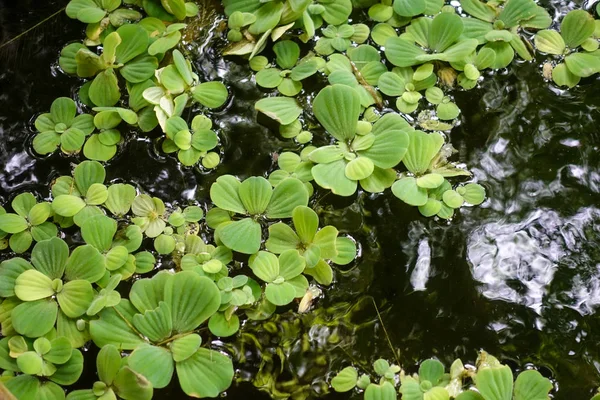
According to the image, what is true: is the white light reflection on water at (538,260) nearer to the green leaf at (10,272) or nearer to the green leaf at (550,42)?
the green leaf at (550,42)

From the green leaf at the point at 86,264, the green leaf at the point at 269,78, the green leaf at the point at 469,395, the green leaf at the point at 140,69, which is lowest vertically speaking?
the green leaf at the point at 469,395

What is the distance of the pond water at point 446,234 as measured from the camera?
1547 mm

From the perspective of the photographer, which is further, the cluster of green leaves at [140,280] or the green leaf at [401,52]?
the green leaf at [401,52]

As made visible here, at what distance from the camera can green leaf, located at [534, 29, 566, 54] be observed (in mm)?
1930

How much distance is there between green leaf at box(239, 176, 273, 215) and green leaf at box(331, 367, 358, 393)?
50 centimetres

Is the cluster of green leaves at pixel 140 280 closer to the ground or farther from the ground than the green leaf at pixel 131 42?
closer to the ground

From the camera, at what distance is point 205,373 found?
1478 millimetres

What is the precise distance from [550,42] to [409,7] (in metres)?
0.47

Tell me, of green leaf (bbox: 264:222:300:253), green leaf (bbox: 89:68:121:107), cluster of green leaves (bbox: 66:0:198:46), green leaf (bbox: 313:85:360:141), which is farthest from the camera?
cluster of green leaves (bbox: 66:0:198:46)

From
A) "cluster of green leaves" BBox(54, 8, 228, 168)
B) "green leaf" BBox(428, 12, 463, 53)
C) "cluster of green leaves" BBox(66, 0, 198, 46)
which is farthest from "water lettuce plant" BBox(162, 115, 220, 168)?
"green leaf" BBox(428, 12, 463, 53)

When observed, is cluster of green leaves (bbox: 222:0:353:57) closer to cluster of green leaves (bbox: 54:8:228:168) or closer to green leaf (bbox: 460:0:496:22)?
Answer: cluster of green leaves (bbox: 54:8:228:168)

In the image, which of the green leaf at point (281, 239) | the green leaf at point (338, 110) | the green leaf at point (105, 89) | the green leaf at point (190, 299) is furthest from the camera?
the green leaf at point (105, 89)

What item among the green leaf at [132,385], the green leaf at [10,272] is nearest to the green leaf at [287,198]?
the green leaf at [132,385]

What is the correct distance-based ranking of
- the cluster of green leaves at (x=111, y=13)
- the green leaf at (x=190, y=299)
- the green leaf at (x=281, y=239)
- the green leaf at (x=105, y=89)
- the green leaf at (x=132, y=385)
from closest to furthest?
the green leaf at (x=132, y=385), the green leaf at (x=190, y=299), the green leaf at (x=281, y=239), the green leaf at (x=105, y=89), the cluster of green leaves at (x=111, y=13)
